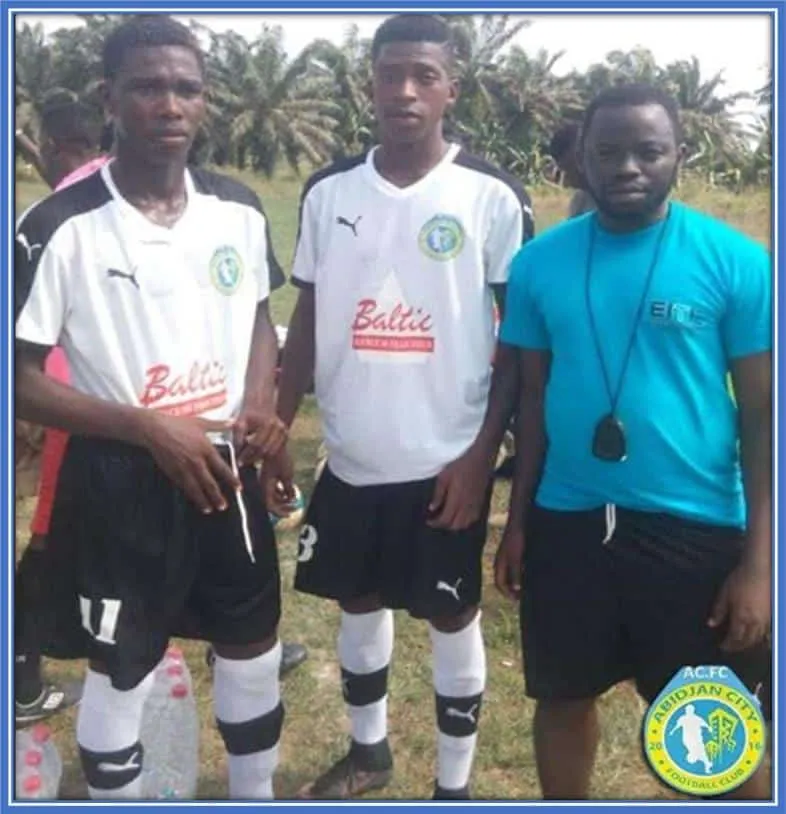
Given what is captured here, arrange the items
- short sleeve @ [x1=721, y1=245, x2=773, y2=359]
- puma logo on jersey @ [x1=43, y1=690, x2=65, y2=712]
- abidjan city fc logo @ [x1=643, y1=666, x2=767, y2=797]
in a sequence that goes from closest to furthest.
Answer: short sleeve @ [x1=721, y1=245, x2=773, y2=359] < abidjan city fc logo @ [x1=643, y1=666, x2=767, y2=797] < puma logo on jersey @ [x1=43, y1=690, x2=65, y2=712]

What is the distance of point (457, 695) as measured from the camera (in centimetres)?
277

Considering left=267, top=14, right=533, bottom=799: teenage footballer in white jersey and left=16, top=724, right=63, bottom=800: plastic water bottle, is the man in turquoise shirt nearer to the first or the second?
left=267, top=14, right=533, bottom=799: teenage footballer in white jersey

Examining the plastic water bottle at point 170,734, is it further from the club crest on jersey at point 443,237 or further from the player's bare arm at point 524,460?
the club crest on jersey at point 443,237

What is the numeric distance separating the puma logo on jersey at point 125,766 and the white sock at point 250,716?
0.79 ft

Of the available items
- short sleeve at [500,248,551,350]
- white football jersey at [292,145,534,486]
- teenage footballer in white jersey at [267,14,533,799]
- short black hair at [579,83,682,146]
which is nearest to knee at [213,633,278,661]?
teenage footballer in white jersey at [267,14,533,799]

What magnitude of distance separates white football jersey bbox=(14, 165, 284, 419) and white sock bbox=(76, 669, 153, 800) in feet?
2.15

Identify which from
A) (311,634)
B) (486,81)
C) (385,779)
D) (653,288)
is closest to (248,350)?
(653,288)

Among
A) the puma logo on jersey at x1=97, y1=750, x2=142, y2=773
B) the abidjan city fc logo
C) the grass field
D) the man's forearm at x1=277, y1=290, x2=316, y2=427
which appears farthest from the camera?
the grass field

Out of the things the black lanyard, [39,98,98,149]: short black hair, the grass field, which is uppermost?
[39,98,98,149]: short black hair

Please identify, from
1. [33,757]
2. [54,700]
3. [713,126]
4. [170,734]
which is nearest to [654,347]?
[170,734]

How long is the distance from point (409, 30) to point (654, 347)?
3.06 ft

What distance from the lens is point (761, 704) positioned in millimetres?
2299

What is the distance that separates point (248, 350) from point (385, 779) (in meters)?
1.35

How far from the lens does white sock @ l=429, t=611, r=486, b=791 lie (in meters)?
2.73
